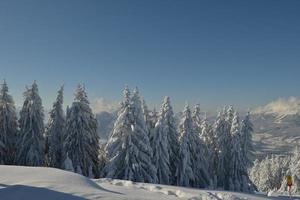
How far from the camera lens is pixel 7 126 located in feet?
149

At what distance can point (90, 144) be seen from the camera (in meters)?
45.2

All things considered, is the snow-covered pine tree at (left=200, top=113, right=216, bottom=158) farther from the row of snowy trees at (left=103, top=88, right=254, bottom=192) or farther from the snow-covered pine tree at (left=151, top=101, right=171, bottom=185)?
the snow-covered pine tree at (left=151, top=101, right=171, bottom=185)

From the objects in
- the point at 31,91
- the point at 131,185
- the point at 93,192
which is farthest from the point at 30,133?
the point at 93,192

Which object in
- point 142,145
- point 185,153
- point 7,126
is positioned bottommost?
point 185,153

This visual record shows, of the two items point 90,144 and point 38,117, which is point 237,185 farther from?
point 38,117

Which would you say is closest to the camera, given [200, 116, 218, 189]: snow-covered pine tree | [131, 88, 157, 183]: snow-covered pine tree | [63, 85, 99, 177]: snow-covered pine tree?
[131, 88, 157, 183]: snow-covered pine tree

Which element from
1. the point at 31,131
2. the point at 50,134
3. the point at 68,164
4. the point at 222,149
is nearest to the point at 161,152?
the point at 68,164

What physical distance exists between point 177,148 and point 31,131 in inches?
683

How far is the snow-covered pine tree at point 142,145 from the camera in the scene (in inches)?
1572

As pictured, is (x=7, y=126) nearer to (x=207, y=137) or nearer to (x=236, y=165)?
(x=207, y=137)

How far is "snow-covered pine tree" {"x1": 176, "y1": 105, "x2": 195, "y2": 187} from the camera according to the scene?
4578 cm

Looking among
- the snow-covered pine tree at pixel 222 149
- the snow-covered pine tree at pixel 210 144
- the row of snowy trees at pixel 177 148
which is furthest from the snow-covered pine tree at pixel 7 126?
the snow-covered pine tree at pixel 222 149

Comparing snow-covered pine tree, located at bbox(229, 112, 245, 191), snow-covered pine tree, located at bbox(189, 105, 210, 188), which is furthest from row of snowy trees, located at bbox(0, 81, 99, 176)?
snow-covered pine tree, located at bbox(229, 112, 245, 191)

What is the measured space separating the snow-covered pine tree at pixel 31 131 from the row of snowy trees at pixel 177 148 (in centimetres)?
879
